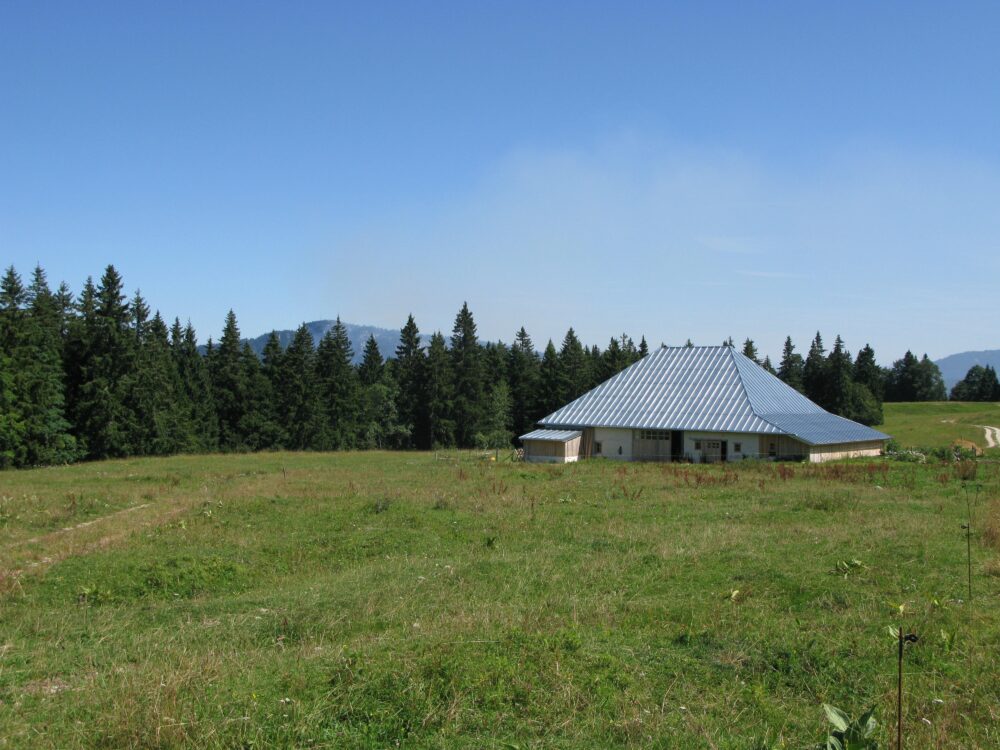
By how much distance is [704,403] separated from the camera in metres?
51.0

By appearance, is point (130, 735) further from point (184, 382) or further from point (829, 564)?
point (184, 382)

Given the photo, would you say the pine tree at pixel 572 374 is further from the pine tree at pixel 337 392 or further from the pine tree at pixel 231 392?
the pine tree at pixel 231 392

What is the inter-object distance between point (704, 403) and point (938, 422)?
48600mm

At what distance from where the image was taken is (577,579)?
11594mm

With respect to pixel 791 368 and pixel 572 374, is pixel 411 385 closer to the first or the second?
pixel 572 374

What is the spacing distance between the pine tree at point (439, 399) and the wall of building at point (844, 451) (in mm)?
41886

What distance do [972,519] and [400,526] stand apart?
44.5 ft

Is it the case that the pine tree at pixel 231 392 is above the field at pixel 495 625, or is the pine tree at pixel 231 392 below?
above

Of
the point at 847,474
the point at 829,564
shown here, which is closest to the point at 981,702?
the point at 829,564

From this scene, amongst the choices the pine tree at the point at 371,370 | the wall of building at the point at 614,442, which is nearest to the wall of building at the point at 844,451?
the wall of building at the point at 614,442

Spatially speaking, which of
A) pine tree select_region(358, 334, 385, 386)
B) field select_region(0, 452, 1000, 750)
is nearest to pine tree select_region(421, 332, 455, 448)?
pine tree select_region(358, 334, 385, 386)

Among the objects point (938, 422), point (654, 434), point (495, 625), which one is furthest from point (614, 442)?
point (938, 422)

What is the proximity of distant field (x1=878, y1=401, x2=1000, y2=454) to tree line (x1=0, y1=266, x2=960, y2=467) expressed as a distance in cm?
434

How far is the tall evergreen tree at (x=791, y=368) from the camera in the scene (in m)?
98.1
